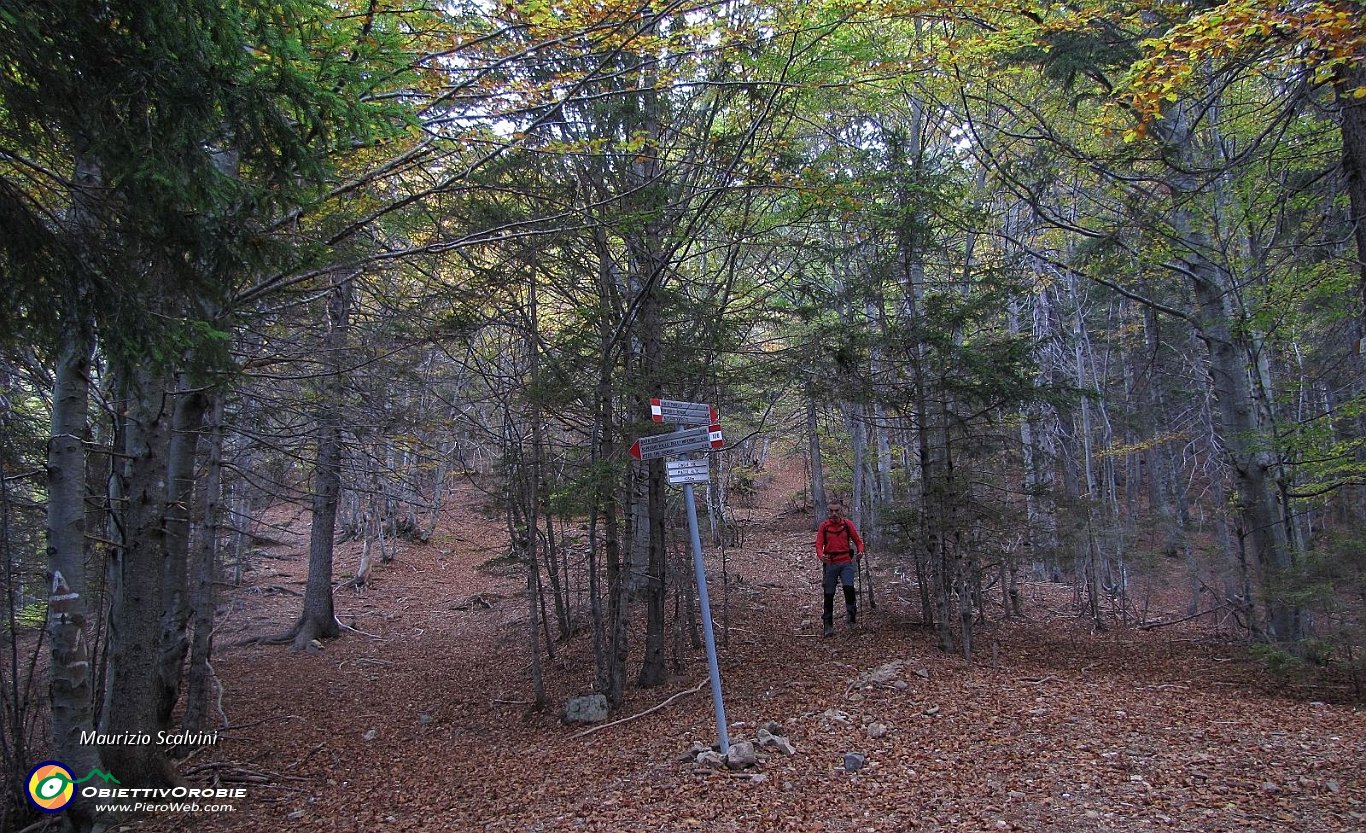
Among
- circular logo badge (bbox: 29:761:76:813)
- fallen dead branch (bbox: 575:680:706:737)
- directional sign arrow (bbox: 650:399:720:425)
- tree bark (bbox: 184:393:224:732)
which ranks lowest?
fallen dead branch (bbox: 575:680:706:737)

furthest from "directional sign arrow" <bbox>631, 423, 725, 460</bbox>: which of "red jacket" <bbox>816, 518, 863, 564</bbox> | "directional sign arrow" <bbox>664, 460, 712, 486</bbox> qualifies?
"red jacket" <bbox>816, 518, 863, 564</bbox>

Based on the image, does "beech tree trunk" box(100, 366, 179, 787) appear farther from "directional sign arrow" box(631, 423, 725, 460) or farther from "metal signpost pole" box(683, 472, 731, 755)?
"metal signpost pole" box(683, 472, 731, 755)

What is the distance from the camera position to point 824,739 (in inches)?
229

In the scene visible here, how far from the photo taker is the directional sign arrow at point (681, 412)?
5086 millimetres

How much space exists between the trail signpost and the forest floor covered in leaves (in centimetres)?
83

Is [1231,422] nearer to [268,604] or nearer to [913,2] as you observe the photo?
[913,2]

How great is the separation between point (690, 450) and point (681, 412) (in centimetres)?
29

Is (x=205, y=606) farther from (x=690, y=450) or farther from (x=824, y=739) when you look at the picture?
(x=824, y=739)

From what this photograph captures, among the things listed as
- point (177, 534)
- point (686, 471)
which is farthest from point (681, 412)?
point (177, 534)

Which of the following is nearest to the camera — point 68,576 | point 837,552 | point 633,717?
point 68,576

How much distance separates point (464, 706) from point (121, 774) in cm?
407

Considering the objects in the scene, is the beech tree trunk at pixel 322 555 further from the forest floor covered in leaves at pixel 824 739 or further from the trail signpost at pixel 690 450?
the trail signpost at pixel 690 450

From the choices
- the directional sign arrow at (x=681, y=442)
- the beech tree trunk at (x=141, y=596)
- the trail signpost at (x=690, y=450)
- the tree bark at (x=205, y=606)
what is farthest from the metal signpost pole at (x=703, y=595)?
the tree bark at (x=205, y=606)

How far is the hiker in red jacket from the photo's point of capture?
9398mm
